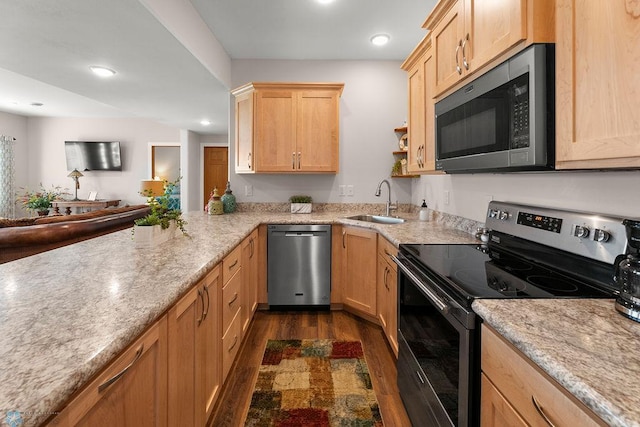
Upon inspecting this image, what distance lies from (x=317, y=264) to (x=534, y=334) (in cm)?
239

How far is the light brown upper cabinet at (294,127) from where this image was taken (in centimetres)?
329

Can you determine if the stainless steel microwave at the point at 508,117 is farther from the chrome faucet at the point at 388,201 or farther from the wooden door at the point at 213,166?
the wooden door at the point at 213,166

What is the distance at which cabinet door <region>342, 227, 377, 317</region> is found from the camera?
2768 mm

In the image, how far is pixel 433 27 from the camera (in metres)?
2.04

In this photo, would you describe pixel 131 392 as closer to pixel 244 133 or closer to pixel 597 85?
pixel 597 85

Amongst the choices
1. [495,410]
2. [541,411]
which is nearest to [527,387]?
[541,411]

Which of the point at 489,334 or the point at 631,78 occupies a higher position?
the point at 631,78

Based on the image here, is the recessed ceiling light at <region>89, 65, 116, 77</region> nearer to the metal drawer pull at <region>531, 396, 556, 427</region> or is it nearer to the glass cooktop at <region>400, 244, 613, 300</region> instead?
the glass cooktop at <region>400, 244, 613, 300</region>

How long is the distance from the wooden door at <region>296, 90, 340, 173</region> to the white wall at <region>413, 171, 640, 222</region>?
114 cm

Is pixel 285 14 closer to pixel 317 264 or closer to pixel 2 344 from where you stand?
pixel 317 264

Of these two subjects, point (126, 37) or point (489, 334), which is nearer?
point (489, 334)

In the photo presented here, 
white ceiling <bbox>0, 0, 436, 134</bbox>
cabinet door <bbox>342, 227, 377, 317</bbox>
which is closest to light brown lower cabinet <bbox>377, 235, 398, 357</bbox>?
cabinet door <bbox>342, 227, 377, 317</bbox>

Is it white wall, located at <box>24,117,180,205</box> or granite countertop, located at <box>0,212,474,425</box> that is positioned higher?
white wall, located at <box>24,117,180,205</box>

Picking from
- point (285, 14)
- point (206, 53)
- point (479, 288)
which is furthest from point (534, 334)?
point (206, 53)
